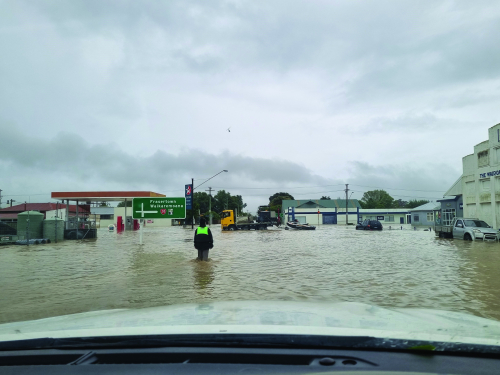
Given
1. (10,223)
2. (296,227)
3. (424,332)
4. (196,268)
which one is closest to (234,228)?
(296,227)

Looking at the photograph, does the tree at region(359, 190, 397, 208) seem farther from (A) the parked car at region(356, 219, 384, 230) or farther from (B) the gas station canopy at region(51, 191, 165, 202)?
(B) the gas station canopy at region(51, 191, 165, 202)

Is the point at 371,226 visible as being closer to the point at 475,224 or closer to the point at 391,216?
the point at 475,224

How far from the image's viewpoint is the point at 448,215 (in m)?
47.9

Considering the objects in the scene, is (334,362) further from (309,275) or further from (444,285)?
(309,275)

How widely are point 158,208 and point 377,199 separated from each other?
12150 cm

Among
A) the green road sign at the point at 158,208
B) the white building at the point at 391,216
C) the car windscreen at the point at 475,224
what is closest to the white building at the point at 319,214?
the white building at the point at 391,216

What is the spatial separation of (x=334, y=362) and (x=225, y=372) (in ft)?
1.66

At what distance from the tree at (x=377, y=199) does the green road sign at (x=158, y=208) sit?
4627 inches

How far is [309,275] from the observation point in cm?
1187

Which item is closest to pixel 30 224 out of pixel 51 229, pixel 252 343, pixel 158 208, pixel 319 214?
pixel 51 229

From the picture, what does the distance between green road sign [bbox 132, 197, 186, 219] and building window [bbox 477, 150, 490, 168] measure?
22880mm

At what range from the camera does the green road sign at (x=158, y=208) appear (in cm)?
2790

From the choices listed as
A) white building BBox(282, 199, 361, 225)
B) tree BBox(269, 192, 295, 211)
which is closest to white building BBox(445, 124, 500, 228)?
white building BBox(282, 199, 361, 225)

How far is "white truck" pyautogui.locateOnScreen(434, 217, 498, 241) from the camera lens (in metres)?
27.0
